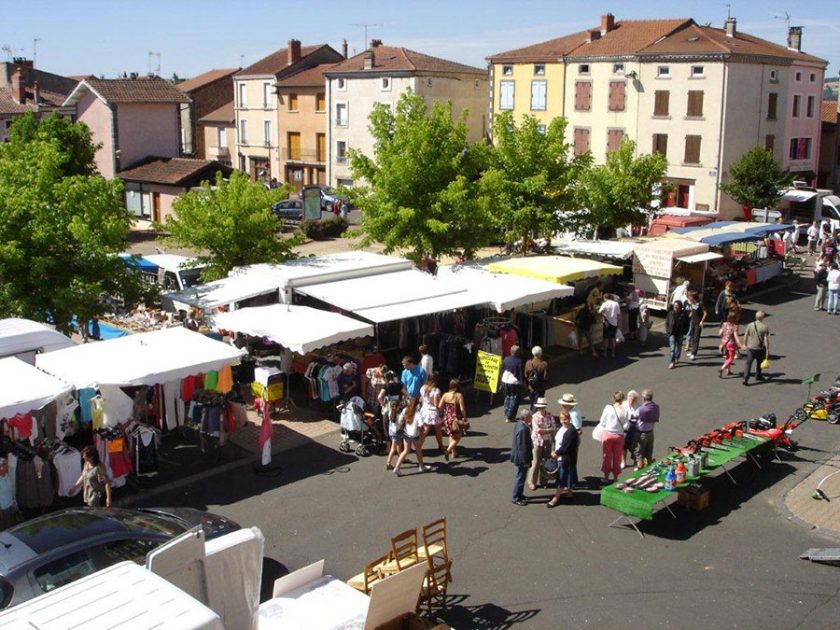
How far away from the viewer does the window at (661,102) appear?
133 ft

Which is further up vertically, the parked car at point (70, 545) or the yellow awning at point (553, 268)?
the yellow awning at point (553, 268)

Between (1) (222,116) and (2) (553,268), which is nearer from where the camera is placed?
(2) (553,268)

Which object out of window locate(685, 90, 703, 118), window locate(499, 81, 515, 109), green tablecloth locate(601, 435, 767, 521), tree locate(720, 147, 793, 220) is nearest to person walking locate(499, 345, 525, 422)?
green tablecloth locate(601, 435, 767, 521)

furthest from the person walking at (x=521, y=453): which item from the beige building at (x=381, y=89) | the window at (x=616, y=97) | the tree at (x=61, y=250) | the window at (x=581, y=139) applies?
the beige building at (x=381, y=89)

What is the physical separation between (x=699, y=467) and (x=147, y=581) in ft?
24.9

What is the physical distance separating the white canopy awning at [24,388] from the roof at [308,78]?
42.8 metres

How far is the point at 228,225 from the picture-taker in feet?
62.4

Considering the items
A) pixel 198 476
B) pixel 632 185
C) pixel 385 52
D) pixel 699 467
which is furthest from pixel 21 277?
pixel 385 52

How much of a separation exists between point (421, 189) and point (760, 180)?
65.8 feet

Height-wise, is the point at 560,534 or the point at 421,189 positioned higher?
the point at 421,189

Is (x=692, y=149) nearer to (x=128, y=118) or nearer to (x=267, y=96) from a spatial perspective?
(x=267, y=96)

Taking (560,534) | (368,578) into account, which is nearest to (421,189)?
(560,534)

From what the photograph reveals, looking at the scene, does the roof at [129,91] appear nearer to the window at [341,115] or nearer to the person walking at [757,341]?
the window at [341,115]

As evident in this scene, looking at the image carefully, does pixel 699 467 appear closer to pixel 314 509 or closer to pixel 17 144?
pixel 314 509
